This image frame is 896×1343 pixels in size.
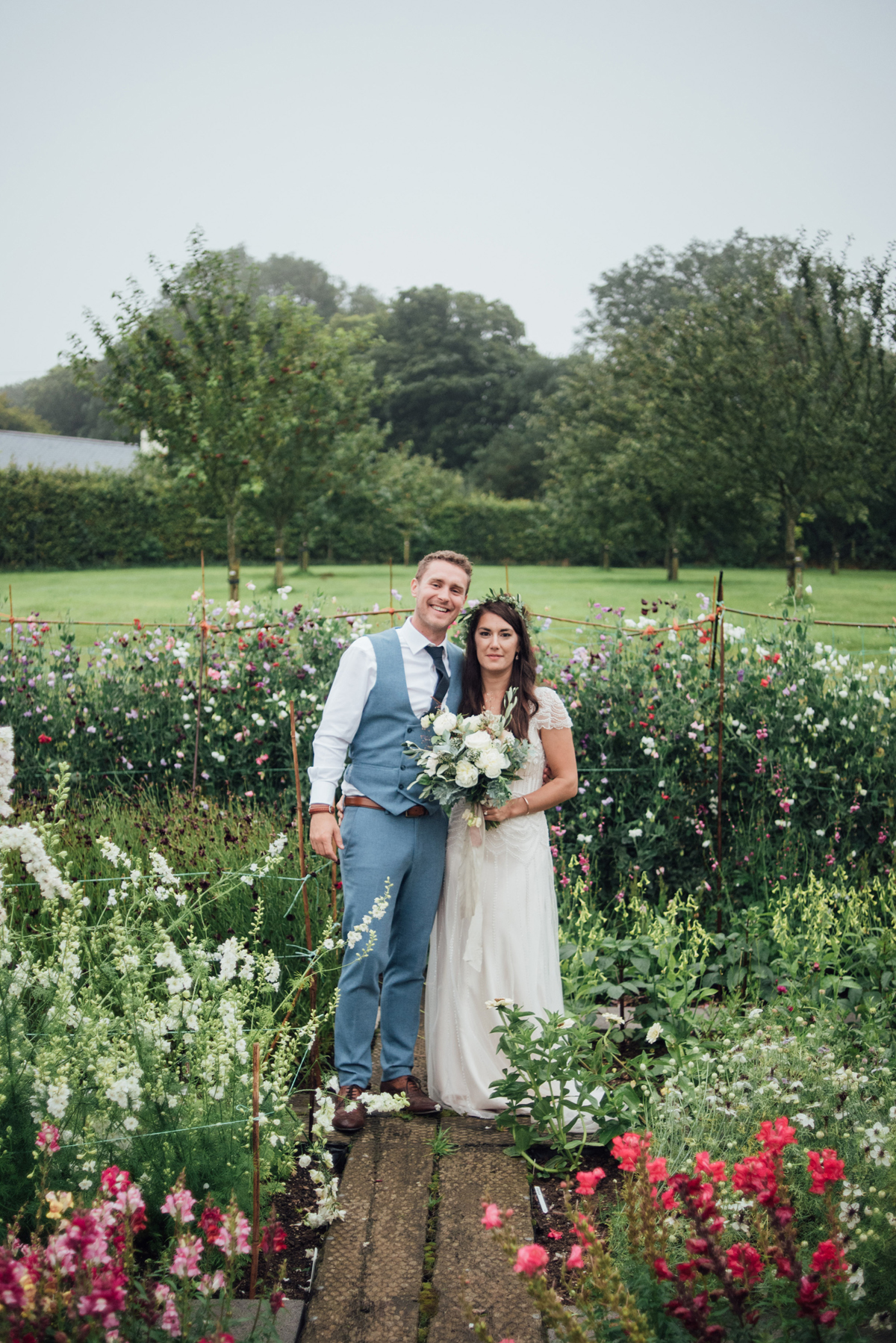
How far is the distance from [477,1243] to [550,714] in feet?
5.10

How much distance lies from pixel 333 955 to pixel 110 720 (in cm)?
275

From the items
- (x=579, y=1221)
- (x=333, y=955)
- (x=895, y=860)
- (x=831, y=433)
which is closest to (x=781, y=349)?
(x=831, y=433)

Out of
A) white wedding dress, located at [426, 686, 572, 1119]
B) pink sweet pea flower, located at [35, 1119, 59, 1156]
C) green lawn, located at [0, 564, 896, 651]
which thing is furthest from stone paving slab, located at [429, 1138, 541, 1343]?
green lawn, located at [0, 564, 896, 651]

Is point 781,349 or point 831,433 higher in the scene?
point 781,349

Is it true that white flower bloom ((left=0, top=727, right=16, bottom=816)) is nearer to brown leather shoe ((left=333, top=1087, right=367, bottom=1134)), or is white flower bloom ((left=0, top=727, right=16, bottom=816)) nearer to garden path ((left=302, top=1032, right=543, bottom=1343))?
garden path ((left=302, top=1032, right=543, bottom=1343))

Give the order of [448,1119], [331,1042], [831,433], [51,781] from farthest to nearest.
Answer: [831,433], [51,781], [331,1042], [448,1119]

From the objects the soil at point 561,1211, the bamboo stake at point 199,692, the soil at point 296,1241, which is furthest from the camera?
the bamboo stake at point 199,692

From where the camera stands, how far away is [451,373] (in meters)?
42.1

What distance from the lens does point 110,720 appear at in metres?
5.55

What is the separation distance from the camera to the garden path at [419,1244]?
2.09 m

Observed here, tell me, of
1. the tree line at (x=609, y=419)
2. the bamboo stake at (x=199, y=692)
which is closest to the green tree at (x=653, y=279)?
the tree line at (x=609, y=419)

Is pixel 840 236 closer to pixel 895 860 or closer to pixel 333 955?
pixel 895 860

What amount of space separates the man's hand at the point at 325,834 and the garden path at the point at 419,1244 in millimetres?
866

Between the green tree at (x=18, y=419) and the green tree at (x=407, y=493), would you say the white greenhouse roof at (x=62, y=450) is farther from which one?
the green tree at (x=407, y=493)
